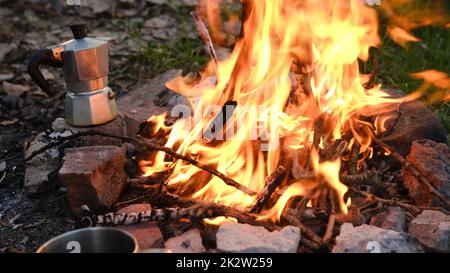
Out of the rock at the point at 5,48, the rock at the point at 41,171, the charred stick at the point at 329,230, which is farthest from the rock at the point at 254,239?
the rock at the point at 5,48

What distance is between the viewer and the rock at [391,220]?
7.80 ft

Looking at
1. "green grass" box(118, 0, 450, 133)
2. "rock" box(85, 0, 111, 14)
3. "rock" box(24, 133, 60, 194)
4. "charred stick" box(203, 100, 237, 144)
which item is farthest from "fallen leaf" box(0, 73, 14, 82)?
"charred stick" box(203, 100, 237, 144)

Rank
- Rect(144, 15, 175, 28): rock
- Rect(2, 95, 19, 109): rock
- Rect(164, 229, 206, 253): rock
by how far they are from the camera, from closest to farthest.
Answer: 1. Rect(164, 229, 206, 253): rock
2. Rect(2, 95, 19, 109): rock
3. Rect(144, 15, 175, 28): rock

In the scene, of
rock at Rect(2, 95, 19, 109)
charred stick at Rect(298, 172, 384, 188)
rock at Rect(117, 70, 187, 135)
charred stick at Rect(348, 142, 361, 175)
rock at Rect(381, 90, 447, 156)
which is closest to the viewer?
charred stick at Rect(298, 172, 384, 188)

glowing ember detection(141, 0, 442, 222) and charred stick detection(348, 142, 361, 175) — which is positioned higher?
glowing ember detection(141, 0, 442, 222)

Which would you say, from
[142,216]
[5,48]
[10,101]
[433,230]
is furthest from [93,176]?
[5,48]

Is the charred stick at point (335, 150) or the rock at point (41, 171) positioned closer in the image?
the charred stick at point (335, 150)

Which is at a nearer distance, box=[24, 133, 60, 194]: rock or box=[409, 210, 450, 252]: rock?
box=[409, 210, 450, 252]: rock

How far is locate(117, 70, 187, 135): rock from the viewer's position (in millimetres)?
3391

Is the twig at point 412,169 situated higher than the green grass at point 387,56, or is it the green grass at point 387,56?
the twig at point 412,169

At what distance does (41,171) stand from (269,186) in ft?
4.29

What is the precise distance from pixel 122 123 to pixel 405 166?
5.50 feet

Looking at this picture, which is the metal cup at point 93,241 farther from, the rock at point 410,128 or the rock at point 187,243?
the rock at point 410,128

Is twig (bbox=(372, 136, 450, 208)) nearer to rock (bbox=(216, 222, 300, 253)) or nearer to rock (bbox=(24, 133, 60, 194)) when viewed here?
rock (bbox=(216, 222, 300, 253))
